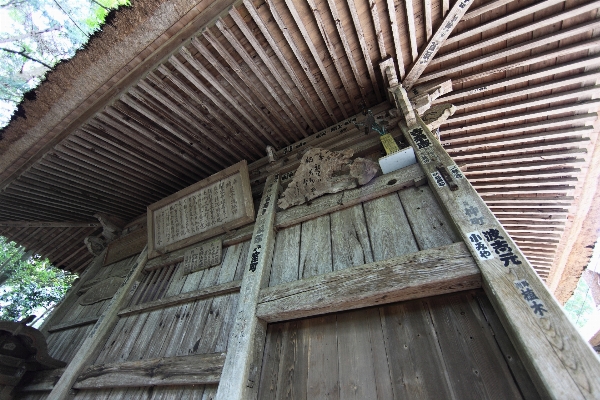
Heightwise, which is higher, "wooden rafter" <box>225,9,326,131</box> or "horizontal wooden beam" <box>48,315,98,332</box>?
"wooden rafter" <box>225,9,326,131</box>

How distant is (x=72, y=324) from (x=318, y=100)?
15.1 feet

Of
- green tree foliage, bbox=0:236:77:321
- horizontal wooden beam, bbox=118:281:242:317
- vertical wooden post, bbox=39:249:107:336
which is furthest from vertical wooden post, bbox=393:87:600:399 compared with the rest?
green tree foliage, bbox=0:236:77:321

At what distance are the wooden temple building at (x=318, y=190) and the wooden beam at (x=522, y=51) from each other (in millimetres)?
25

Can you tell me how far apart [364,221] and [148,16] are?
2.69m

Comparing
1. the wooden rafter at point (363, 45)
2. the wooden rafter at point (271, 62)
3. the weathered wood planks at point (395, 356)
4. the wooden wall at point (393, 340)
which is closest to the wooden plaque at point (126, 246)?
the wooden wall at point (393, 340)

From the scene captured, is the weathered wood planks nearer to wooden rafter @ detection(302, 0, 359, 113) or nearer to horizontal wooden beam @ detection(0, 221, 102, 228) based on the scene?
wooden rafter @ detection(302, 0, 359, 113)

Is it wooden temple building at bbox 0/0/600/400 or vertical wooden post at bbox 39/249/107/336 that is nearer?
wooden temple building at bbox 0/0/600/400

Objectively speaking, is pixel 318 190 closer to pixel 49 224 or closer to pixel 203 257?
pixel 203 257

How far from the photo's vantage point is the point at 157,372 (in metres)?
2.30

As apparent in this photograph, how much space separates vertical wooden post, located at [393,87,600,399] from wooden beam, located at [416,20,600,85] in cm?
173

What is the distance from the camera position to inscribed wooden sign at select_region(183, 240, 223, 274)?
130 inches

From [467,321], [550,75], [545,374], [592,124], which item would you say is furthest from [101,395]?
[592,124]

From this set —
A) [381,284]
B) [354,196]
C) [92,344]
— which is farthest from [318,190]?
[92,344]

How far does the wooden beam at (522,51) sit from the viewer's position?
271 centimetres
